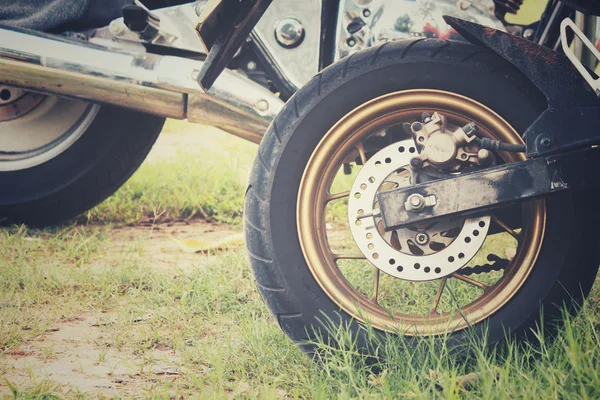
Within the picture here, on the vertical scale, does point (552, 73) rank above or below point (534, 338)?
above

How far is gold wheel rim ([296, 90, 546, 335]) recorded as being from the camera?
5.18 feet

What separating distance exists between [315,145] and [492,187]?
44 cm

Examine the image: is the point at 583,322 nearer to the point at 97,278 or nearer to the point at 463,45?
the point at 463,45

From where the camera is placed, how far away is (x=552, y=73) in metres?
1.54

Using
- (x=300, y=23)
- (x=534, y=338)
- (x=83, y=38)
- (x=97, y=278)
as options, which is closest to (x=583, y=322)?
(x=534, y=338)

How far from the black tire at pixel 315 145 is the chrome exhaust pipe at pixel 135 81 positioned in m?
0.85

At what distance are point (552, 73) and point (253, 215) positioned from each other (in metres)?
0.80

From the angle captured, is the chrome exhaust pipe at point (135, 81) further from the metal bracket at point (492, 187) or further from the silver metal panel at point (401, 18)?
the metal bracket at point (492, 187)

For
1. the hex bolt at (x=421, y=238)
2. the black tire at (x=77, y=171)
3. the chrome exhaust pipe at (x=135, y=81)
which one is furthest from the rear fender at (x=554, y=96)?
the black tire at (x=77, y=171)

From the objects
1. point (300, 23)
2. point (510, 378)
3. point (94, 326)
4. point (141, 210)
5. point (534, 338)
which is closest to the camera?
point (510, 378)

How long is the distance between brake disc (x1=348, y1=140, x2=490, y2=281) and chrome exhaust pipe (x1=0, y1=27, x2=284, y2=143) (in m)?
0.87

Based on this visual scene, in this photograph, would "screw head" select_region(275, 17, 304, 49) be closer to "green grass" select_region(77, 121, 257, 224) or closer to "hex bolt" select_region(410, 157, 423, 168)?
"hex bolt" select_region(410, 157, 423, 168)

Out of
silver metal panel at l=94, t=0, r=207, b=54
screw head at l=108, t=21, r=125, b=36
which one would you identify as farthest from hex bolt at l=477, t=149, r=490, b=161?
screw head at l=108, t=21, r=125, b=36

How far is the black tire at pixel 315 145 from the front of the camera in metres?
1.56
